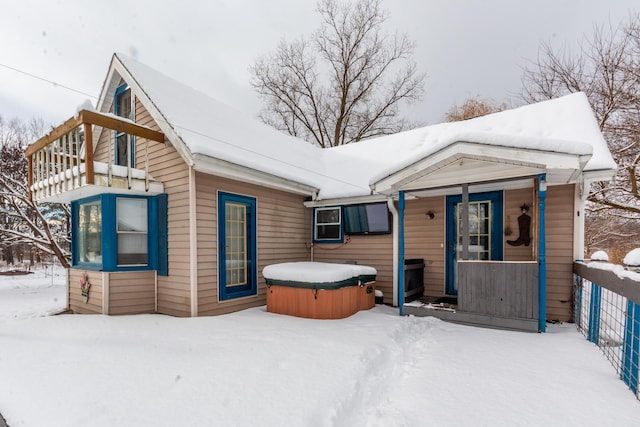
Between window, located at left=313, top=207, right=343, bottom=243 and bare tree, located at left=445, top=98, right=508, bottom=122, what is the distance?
12.3 metres

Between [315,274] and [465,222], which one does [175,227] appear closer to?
[315,274]

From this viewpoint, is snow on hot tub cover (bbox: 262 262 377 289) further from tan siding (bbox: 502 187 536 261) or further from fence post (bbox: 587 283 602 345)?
fence post (bbox: 587 283 602 345)

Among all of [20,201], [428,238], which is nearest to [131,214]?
[428,238]

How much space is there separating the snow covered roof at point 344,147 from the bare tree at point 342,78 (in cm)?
849

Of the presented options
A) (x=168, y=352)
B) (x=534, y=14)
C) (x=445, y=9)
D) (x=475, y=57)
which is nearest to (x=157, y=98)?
(x=168, y=352)

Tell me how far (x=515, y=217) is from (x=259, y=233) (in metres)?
4.84

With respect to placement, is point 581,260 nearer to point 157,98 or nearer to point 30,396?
point 30,396

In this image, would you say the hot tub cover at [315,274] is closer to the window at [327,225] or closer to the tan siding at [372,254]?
the tan siding at [372,254]

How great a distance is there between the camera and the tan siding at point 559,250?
5.13 m

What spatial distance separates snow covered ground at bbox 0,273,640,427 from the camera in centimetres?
227

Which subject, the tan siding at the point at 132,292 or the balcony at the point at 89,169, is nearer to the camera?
the balcony at the point at 89,169

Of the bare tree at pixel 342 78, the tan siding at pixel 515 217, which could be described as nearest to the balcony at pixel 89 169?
the tan siding at pixel 515 217

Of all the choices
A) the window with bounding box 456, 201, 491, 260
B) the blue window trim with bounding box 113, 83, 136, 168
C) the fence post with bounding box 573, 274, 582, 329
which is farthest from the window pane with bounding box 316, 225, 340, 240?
the fence post with bounding box 573, 274, 582, 329

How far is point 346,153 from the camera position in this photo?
9492mm
